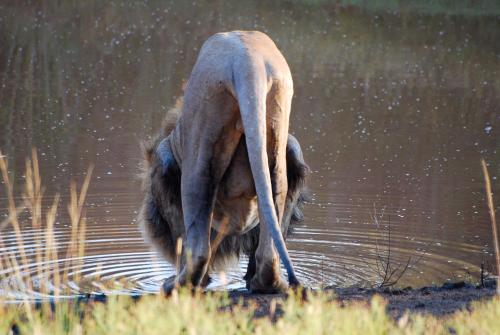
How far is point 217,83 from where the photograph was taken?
5492 mm

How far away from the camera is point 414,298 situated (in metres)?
5.45

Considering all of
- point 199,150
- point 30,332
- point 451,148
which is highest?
point 199,150

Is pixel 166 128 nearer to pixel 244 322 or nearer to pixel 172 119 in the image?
pixel 172 119

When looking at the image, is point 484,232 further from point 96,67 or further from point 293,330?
point 96,67

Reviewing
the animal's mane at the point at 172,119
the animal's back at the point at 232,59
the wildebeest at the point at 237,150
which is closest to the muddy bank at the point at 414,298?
the wildebeest at the point at 237,150

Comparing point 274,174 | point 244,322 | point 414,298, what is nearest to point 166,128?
point 274,174

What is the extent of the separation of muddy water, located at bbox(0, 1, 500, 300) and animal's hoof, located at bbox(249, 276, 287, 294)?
1.36 m

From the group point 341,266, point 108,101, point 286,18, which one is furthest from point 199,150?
point 286,18

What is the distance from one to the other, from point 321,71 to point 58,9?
26.0ft

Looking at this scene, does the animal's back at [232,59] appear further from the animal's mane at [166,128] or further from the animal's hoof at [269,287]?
the animal's hoof at [269,287]

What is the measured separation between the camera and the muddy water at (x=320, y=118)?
7922 millimetres

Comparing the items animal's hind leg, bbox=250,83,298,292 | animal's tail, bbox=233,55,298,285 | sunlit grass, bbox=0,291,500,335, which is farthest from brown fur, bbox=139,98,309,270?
sunlit grass, bbox=0,291,500,335

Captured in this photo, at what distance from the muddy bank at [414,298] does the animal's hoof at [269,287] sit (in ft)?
0.16

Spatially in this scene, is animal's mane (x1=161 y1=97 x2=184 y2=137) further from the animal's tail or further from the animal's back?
the animal's tail
